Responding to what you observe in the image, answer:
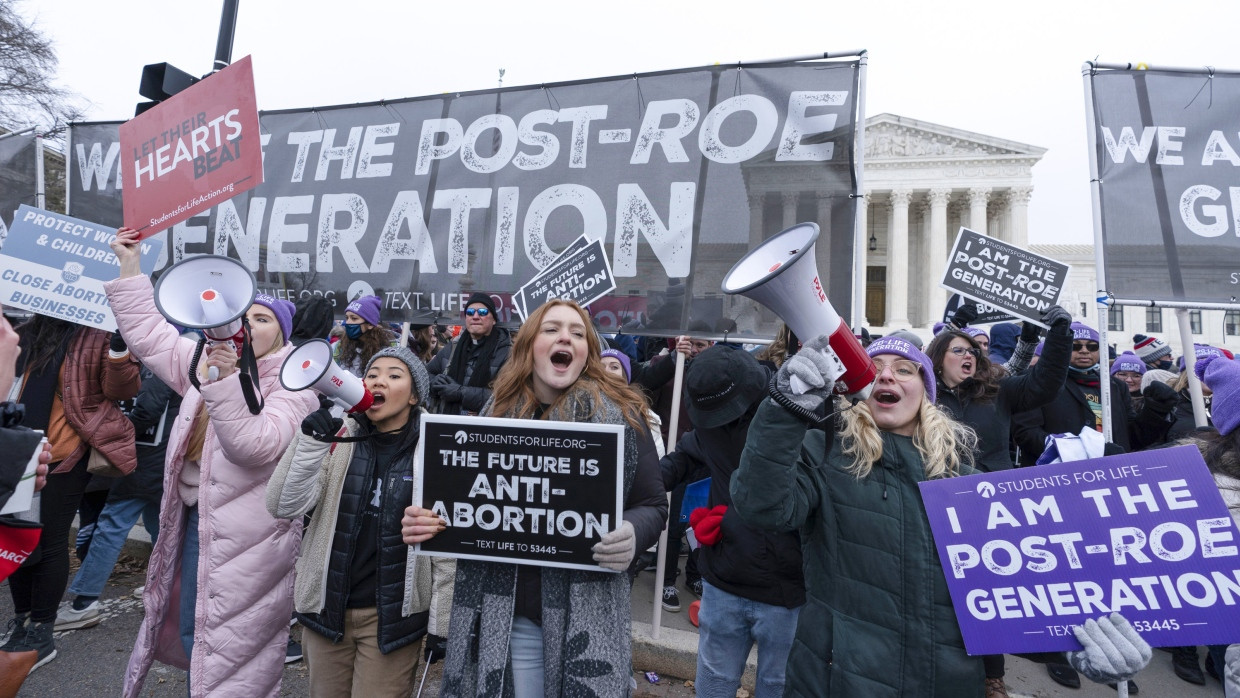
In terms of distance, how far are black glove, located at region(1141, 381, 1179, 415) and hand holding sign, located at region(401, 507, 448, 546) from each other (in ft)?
16.6

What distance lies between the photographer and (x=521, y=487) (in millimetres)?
1898

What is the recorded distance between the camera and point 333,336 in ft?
22.7

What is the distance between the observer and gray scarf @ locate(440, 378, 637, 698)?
182 centimetres

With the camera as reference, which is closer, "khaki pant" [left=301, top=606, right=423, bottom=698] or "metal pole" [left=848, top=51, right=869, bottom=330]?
"khaki pant" [left=301, top=606, right=423, bottom=698]

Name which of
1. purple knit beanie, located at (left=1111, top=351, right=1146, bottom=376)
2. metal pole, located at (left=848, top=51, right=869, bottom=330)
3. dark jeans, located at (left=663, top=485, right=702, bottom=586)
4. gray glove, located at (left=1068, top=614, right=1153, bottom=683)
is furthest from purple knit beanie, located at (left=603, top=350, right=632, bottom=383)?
purple knit beanie, located at (left=1111, top=351, right=1146, bottom=376)

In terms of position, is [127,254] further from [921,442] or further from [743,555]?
[921,442]

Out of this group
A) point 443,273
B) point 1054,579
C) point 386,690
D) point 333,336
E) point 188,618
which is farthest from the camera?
point 333,336

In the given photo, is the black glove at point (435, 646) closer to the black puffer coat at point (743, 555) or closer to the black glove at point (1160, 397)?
the black puffer coat at point (743, 555)

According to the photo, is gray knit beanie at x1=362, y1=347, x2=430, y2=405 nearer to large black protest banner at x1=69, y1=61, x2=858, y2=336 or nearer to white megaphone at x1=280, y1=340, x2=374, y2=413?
white megaphone at x1=280, y1=340, x2=374, y2=413

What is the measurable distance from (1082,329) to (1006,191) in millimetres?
51180

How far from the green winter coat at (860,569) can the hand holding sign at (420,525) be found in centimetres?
92

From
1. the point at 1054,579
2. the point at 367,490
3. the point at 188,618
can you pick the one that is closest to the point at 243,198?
the point at 188,618

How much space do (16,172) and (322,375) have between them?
694 centimetres

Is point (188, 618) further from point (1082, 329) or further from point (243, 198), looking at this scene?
point (1082, 329)
